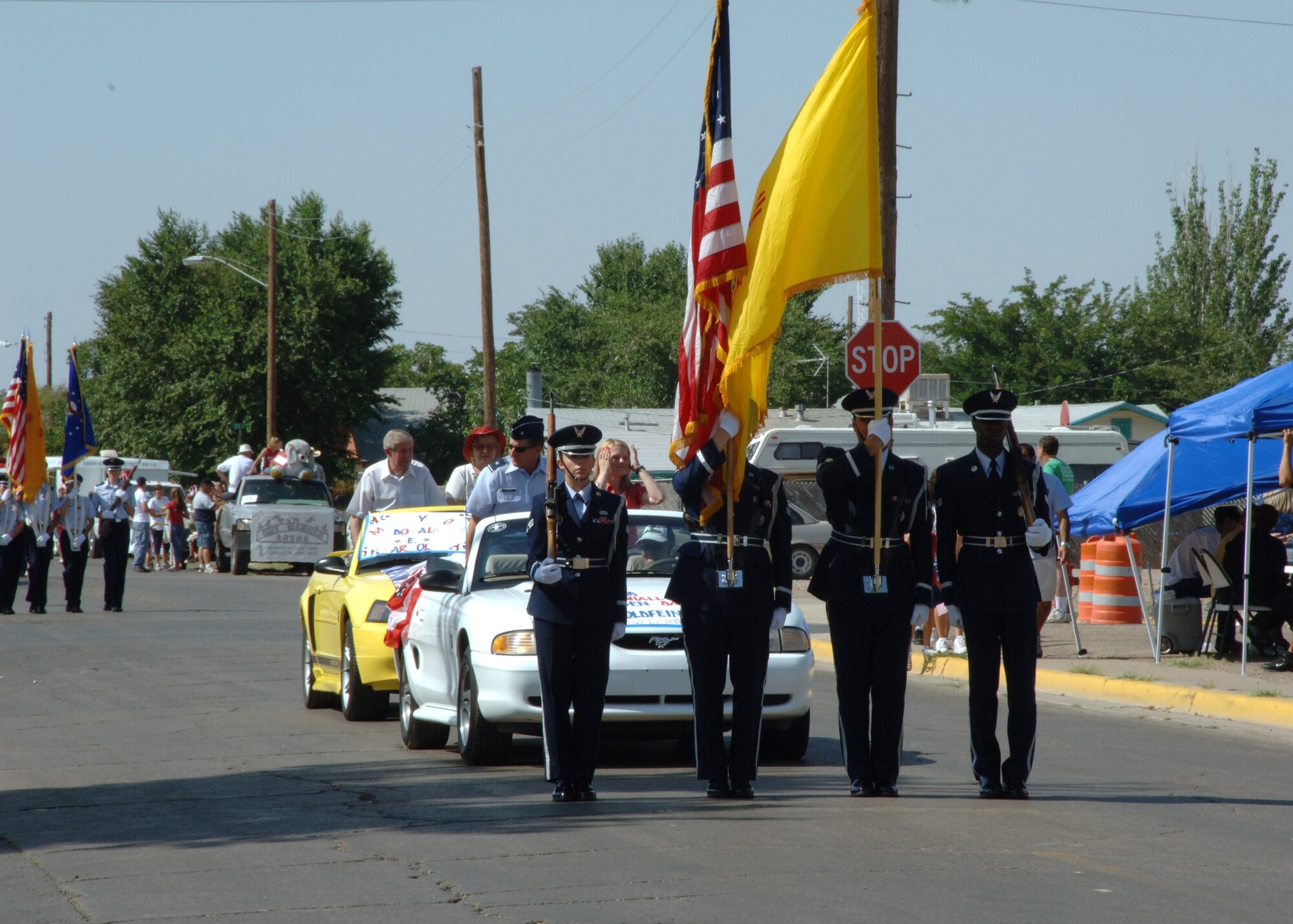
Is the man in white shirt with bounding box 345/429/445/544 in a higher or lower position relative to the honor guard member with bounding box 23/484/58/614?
higher

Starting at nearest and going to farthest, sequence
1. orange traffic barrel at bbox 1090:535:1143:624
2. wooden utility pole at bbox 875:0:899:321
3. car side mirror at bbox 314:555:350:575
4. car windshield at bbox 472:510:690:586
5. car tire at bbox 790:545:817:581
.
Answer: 1. car windshield at bbox 472:510:690:586
2. car side mirror at bbox 314:555:350:575
3. wooden utility pole at bbox 875:0:899:321
4. orange traffic barrel at bbox 1090:535:1143:624
5. car tire at bbox 790:545:817:581

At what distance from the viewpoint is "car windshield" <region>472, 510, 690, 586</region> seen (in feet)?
31.8

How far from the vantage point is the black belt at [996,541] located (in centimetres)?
791

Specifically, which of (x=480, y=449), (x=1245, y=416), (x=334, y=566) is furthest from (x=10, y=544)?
(x=1245, y=416)

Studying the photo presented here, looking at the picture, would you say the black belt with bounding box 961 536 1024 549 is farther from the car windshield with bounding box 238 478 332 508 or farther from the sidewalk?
the car windshield with bounding box 238 478 332 508

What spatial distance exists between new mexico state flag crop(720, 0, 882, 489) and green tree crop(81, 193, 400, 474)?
49732 mm

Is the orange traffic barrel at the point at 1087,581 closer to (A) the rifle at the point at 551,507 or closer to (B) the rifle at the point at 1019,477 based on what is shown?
(B) the rifle at the point at 1019,477

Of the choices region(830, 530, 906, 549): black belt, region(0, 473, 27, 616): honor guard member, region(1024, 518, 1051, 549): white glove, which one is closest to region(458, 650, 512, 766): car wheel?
region(830, 530, 906, 549): black belt

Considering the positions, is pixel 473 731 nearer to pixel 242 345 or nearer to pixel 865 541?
pixel 865 541

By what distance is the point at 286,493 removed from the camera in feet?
109

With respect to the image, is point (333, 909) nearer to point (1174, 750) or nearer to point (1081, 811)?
point (1081, 811)

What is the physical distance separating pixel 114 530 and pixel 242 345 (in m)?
35.9

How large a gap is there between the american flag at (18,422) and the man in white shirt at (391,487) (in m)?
10.9

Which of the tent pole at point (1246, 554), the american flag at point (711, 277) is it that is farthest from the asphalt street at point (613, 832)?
the tent pole at point (1246, 554)
